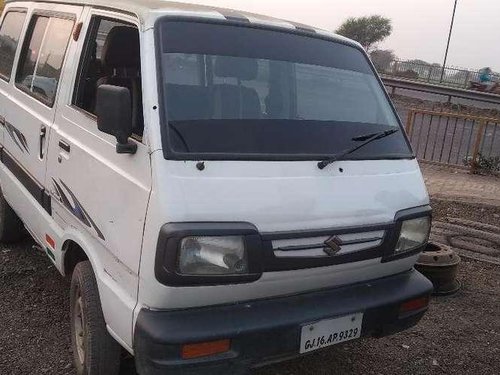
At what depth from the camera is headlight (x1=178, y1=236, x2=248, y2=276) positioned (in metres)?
2.22

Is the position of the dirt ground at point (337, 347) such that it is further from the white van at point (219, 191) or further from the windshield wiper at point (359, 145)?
the windshield wiper at point (359, 145)

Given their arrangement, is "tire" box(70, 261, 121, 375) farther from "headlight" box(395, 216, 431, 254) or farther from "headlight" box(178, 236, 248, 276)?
"headlight" box(395, 216, 431, 254)

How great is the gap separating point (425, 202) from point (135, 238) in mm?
1604

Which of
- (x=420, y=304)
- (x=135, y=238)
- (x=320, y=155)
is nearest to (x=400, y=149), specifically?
(x=320, y=155)

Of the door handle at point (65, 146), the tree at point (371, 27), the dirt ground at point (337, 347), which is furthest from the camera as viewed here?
the tree at point (371, 27)

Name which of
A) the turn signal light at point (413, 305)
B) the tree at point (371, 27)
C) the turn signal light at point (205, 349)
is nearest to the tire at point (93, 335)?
the turn signal light at point (205, 349)

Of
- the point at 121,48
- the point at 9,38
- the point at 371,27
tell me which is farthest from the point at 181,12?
the point at 371,27

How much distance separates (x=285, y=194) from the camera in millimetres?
2436

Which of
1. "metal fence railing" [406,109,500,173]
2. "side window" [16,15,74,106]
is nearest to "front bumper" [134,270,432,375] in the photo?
"side window" [16,15,74,106]

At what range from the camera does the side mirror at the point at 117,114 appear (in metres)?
2.37

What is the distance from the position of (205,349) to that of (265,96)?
139 cm

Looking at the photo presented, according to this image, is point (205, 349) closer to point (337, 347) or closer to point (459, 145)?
point (337, 347)

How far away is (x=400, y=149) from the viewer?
3.12 metres

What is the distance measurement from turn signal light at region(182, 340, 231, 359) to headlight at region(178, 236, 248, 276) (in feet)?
0.97
